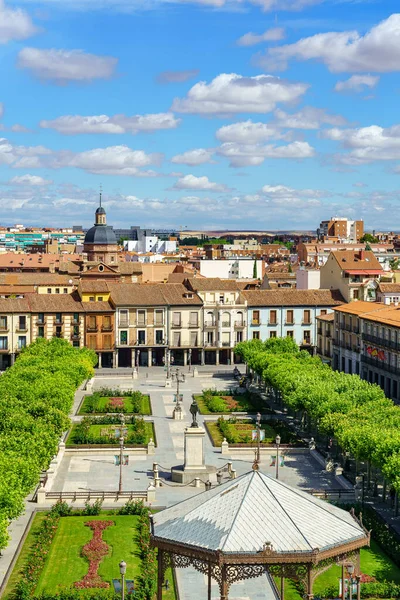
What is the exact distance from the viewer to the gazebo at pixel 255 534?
25.4 metres

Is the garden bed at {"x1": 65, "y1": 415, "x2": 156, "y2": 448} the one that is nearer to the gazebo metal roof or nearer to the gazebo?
the gazebo metal roof

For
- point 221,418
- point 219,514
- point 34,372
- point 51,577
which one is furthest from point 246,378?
point 219,514

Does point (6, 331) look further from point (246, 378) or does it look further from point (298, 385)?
point (298, 385)

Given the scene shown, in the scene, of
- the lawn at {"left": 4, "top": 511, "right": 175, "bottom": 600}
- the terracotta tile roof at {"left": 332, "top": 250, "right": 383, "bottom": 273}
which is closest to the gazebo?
the lawn at {"left": 4, "top": 511, "right": 175, "bottom": 600}

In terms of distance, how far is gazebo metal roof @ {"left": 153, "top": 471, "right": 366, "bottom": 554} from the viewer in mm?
25672

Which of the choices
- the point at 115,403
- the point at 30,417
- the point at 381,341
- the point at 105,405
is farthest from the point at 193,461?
the point at 381,341

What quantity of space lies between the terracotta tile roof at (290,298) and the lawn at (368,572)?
73.2 metres

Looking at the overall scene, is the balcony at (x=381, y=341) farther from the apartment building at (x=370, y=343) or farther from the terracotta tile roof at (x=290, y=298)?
the terracotta tile roof at (x=290, y=298)

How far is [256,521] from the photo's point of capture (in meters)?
26.4

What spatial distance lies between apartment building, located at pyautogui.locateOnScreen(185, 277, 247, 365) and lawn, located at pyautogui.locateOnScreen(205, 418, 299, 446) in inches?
1575

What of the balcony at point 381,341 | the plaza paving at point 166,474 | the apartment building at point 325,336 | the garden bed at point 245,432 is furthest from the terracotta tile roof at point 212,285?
the garden bed at point 245,432

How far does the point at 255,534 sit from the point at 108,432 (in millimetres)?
43624

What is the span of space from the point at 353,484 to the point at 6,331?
6230 centimetres

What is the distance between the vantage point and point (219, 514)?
26.8 metres
